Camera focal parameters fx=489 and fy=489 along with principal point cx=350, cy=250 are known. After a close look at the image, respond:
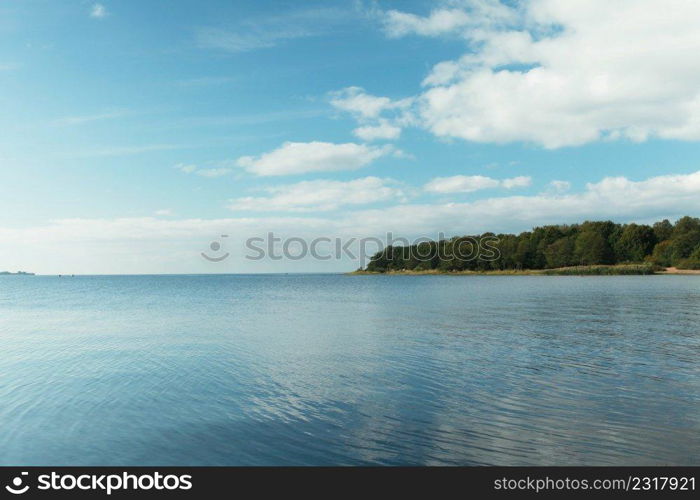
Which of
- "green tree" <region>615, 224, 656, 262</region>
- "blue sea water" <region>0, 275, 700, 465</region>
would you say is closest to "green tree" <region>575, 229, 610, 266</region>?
"green tree" <region>615, 224, 656, 262</region>

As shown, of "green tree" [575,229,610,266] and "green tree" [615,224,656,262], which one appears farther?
"green tree" [575,229,610,266]

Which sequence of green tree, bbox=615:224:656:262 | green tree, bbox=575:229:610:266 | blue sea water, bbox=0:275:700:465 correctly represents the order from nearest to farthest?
blue sea water, bbox=0:275:700:465, green tree, bbox=615:224:656:262, green tree, bbox=575:229:610:266

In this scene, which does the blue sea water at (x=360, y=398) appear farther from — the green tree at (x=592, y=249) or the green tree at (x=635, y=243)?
the green tree at (x=635, y=243)

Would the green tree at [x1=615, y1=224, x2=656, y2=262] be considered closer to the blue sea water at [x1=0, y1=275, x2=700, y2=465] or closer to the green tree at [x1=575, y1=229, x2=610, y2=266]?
the green tree at [x1=575, y1=229, x2=610, y2=266]

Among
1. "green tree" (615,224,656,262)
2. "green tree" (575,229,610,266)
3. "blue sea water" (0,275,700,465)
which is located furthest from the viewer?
"green tree" (575,229,610,266)

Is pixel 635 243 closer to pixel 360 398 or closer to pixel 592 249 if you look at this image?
pixel 592 249

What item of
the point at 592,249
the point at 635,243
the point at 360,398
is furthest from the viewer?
the point at 592,249

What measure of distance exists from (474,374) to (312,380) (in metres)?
6.12

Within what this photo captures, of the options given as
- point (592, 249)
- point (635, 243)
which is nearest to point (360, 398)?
point (592, 249)

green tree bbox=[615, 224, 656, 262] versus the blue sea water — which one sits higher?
green tree bbox=[615, 224, 656, 262]
